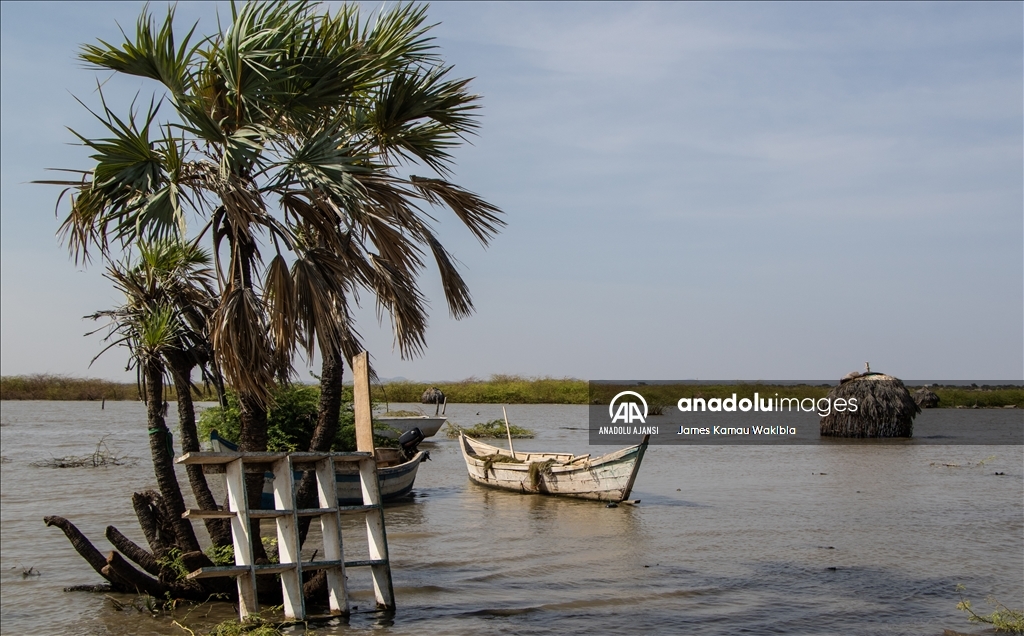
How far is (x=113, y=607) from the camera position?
361 inches

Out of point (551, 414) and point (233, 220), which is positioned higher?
point (233, 220)

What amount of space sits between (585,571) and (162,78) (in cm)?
784

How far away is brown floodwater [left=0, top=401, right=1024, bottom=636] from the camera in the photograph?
9266 millimetres

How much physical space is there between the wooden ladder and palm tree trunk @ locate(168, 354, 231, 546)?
82 cm

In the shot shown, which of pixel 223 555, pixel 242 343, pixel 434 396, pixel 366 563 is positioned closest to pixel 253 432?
pixel 242 343

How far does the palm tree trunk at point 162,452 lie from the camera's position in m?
8.47

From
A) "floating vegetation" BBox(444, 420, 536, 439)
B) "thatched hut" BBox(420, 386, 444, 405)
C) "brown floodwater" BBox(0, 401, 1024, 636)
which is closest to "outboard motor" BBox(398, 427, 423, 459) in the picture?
"brown floodwater" BBox(0, 401, 1024, 636)

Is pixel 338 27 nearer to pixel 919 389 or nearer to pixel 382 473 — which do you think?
pixel 382 473

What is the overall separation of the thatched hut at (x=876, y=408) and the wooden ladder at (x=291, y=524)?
95.8 feet

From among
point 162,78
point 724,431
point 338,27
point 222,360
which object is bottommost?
point 724,431

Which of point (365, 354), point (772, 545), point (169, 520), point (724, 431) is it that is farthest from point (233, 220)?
point (724, 431)

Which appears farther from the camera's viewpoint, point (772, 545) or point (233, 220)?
point (772, 545)

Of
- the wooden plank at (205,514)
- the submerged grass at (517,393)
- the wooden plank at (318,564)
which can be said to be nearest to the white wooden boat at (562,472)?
the wooden plank at (318,564)

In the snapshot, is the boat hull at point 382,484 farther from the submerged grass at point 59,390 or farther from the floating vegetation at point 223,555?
the submerged grass at point 59,390
